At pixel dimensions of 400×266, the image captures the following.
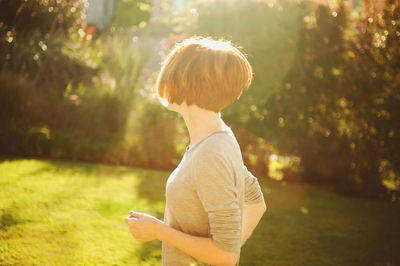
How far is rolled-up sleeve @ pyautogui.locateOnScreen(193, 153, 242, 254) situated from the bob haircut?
0.93 feet

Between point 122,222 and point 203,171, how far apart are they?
3222 millimetres

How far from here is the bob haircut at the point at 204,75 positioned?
1676mm

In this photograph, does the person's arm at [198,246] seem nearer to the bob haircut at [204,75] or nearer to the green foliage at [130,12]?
the bob haircut at [204,75]

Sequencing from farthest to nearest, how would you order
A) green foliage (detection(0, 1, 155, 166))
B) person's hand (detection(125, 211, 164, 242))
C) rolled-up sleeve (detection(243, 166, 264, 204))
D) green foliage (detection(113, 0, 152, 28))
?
green foliage (detection(113, 0, 152, 28)), green foliage (detection(0, 1, 155, 166)), rolled-up sleeve (detection(243, 166, 264, 204)), person's hand (detection(125, 211, 164, 242))

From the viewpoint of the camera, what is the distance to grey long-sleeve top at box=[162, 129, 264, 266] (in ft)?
5.23

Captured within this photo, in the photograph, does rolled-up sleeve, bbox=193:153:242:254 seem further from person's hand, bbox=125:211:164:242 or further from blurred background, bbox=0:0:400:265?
blurred background, bbox=0:0:400:265

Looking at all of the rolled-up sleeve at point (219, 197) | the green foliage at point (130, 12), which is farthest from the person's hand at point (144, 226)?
the green foliage at point (130, 12)

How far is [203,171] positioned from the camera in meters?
1.61

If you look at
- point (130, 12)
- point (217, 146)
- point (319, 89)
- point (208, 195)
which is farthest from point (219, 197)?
point (130, 12)

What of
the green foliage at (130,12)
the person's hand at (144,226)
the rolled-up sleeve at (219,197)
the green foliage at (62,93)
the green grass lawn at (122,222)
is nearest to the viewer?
the rolled-up sleeve at (219,197)

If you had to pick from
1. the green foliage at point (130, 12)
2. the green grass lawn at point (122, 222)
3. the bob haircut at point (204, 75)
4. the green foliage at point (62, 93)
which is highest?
the green foliage at point (130, 12)

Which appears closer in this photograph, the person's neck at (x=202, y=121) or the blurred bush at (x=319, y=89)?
the person's neck at (x=202, y=121)

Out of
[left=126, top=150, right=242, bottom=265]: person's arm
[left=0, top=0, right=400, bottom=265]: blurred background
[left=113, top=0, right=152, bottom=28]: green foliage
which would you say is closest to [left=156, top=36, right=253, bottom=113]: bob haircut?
[left=126, top=150, right=242, bottom=265]: person's arm

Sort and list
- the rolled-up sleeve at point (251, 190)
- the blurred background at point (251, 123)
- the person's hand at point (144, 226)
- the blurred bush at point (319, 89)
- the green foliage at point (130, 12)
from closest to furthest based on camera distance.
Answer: the person's hand at point (144, 226)
the rolled-up sleeve at point (251, 190)
the blurred background at point (251, 123)
the blurred bush at point (319, 89)
the green foliage at point (130, 12)
